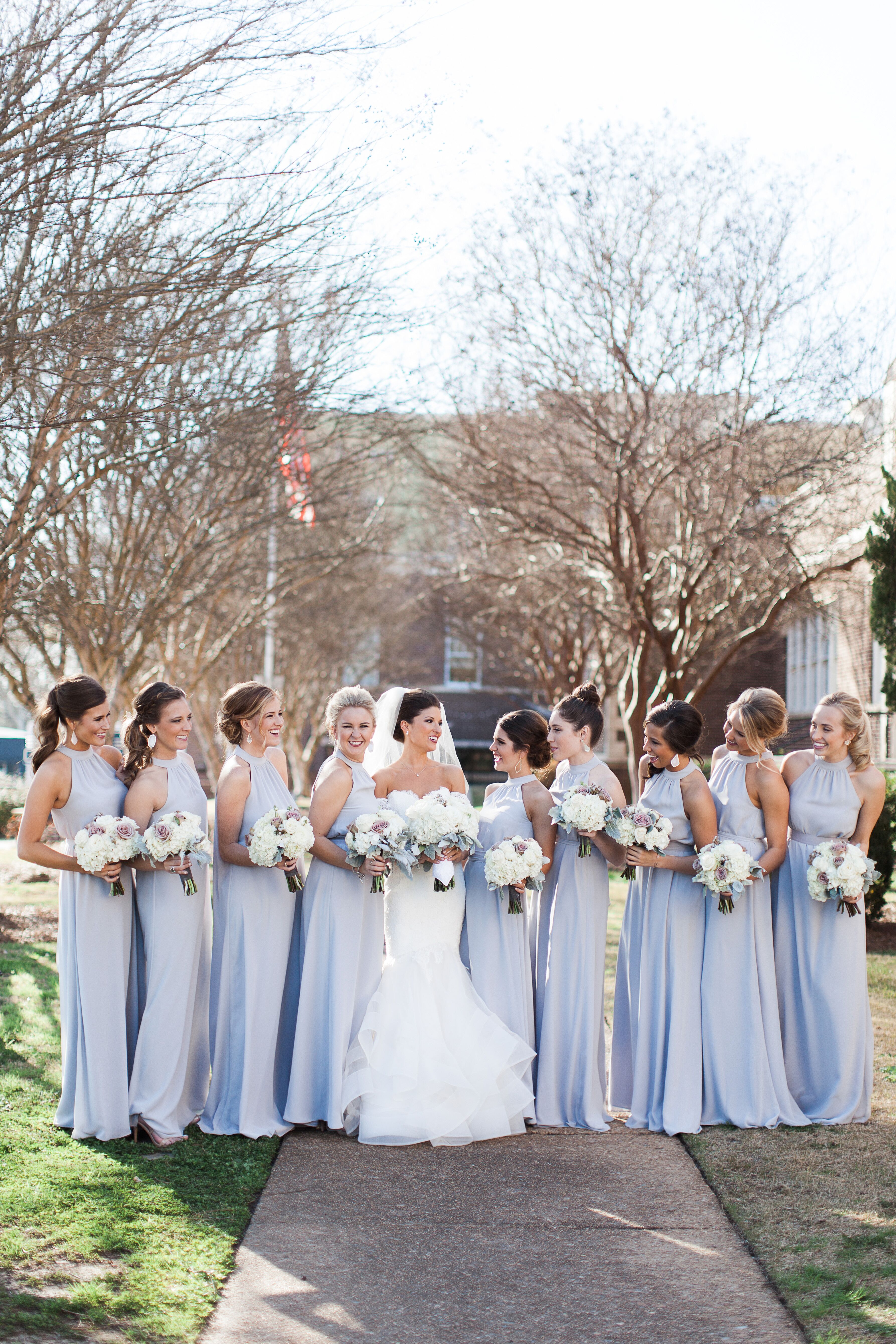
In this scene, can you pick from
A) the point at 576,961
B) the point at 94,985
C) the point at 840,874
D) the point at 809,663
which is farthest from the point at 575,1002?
the point at 809,663

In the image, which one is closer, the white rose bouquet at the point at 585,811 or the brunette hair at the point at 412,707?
the white rose bouquet at the point at 585,811

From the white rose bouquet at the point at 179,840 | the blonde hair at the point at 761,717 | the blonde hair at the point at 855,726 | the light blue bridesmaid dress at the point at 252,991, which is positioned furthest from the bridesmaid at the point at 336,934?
the blonde hair at the point at 855,726

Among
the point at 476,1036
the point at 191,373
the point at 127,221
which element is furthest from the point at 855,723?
the point at 191,373

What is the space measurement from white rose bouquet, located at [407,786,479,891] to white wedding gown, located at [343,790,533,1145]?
255 millimetres

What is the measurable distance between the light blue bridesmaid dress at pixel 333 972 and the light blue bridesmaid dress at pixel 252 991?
0.12 m

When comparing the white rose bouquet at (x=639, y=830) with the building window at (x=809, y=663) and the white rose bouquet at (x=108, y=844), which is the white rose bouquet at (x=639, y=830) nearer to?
the white rose bouquet at (x=108, y=844)

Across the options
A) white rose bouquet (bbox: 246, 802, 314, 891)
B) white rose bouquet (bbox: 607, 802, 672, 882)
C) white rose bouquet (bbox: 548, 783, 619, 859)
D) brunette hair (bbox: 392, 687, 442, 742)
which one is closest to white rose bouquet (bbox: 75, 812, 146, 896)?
white rose bouquet (bbox: 246, 802, 314, 891)

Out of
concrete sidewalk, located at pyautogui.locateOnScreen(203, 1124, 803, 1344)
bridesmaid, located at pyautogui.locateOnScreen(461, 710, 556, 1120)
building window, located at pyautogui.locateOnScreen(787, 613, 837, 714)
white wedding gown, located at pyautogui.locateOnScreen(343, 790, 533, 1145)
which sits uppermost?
building window, located at pyautogui.locateOnScreen(787, 613, 837, 714)

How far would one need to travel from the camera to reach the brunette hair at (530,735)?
6.87 metres

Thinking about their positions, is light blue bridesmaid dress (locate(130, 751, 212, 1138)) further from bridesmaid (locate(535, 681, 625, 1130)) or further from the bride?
bridesmaid (locate(535, 681, 625, 1130))

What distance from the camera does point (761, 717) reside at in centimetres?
688

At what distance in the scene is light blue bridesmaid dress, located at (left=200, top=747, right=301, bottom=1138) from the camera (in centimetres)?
652

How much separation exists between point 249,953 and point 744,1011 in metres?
2.67

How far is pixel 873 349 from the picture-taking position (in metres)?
A: 17.9
